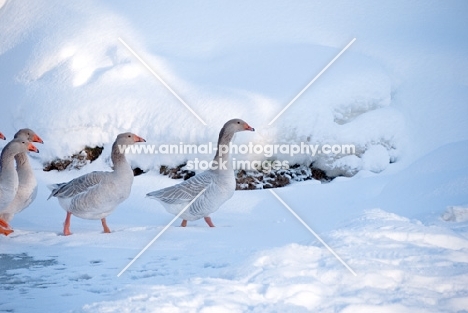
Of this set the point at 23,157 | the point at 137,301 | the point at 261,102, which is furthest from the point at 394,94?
the point at 137,301

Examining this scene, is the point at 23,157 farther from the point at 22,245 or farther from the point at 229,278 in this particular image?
the point at 229,278

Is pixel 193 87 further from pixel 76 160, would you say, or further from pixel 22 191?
pixel 22 191

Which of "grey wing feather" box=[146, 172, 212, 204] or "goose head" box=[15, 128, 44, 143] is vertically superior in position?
"goose head" box=[15, 128, 44, 143]

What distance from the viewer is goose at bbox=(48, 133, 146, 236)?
6195 millimetres

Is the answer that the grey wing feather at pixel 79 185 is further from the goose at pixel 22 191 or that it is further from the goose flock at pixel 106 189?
the goose at pixel 22 191

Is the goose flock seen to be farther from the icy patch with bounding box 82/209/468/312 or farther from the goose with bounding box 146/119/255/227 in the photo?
the icy patch with bounding box 82/209/468/312

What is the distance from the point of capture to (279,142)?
870cm

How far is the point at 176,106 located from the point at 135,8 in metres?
2.81

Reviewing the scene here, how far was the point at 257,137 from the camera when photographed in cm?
866

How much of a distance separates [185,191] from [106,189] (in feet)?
2.69

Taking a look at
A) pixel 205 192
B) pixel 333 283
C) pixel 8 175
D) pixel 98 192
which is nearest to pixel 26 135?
pixel 8 175

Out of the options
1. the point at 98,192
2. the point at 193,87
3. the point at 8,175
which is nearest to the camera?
the point at 8,175

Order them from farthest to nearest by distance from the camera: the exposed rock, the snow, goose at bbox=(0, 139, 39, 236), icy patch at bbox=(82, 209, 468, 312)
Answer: the exposed rock → goose at bbox=(0, 139, 39, 236) → the snow → icy patch at bbox=(82, 209, 468, 312)

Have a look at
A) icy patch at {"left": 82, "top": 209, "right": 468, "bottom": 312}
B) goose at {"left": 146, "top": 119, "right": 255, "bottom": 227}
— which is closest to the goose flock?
goose at {"left": 146, "top": 119, "right": 255, "bottom": 227}
